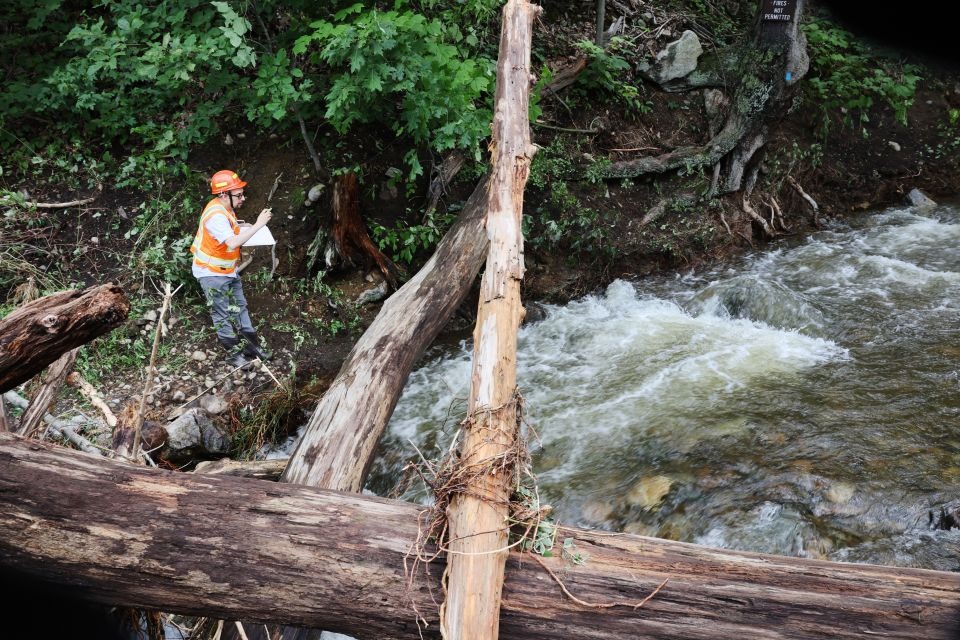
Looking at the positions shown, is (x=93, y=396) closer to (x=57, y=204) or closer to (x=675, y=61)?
(x=57, y=204)

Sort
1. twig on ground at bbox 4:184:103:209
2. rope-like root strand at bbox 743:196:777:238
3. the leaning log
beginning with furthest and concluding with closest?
1. rope-like root strand at bbox 743:196:777:238
2. twig on ground at bbox 4:184:103:209
3. the leaning log

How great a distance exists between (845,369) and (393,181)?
14.3 feet

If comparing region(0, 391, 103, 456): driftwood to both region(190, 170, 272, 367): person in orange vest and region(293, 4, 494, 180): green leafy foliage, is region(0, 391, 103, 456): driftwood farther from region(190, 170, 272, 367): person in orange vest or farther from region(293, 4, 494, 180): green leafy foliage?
region(293, 4, 494, 180): green leafy foliage

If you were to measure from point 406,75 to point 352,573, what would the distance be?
4.27 metres

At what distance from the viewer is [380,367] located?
14.3ft

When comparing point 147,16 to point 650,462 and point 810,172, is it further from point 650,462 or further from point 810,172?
point 810,172

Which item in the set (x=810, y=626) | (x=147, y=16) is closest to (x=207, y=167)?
(x=147, y=16)

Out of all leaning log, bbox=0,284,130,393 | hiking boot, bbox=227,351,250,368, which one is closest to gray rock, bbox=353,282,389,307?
hiking boot, bbox=227,351,250,368

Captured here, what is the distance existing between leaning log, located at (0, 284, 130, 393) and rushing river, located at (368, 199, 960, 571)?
1.46m

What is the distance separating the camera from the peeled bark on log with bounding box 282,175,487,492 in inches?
145

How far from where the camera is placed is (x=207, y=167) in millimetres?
6781

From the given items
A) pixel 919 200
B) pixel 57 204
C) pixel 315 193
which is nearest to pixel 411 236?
pixel 315 193

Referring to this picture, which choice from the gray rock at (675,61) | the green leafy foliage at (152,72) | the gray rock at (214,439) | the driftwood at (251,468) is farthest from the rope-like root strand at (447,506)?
the gray rock at (675,61)

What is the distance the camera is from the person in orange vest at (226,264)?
17.6ft
